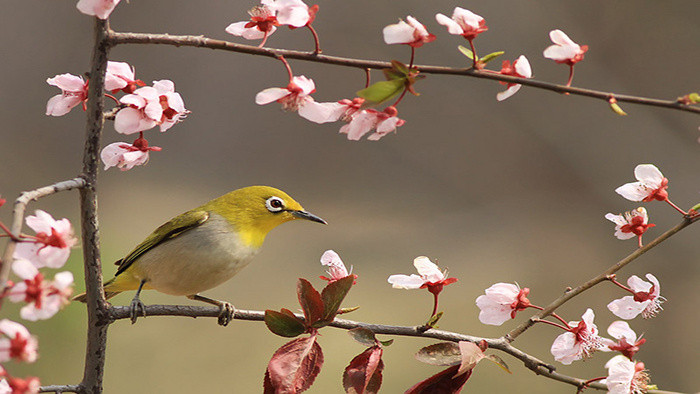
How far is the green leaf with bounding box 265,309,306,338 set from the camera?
2.21 ft

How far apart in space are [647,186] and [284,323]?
0.41 m

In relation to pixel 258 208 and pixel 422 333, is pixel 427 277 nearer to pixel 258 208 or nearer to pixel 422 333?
pixel 422 333

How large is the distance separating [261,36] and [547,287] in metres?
3.59

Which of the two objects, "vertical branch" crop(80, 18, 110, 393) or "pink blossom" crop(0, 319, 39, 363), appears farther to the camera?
"vertical branch" crop(80, 18, 110, 393)

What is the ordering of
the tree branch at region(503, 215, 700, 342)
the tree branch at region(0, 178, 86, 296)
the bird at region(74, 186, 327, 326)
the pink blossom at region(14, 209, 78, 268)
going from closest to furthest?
the tree branch at region(0, 178, 86, 296) < the pink blossom at region(14, 209, 78, 268) < the tree branch at region(503, 215, 700, 342) < the bird at region(74, 186, 327, 326)

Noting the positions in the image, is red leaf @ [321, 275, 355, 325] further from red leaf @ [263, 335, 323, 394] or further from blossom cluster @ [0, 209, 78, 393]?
blossom cluster @ [0, 209, 78, 393]

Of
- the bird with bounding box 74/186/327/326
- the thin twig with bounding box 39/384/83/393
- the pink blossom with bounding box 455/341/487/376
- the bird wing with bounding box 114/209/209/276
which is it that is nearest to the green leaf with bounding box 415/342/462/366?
the pink blossom with bounding box 455/341/487/376

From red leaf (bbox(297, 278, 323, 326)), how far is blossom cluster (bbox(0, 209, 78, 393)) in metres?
0.20

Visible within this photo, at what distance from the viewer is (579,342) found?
770 millimetres

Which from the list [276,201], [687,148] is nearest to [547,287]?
[687,148]

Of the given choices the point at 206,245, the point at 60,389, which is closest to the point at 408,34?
the point at 60,389

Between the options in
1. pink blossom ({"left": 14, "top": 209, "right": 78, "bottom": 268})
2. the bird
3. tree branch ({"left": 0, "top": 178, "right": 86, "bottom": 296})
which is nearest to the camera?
tree branch ({"left": 0, "top": 178, "right": 86, "bottom": 296})

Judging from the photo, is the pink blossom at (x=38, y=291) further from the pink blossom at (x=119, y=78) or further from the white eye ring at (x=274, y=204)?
the white eye ring at (x=274, y=204)

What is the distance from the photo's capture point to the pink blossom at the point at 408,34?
658 mm
